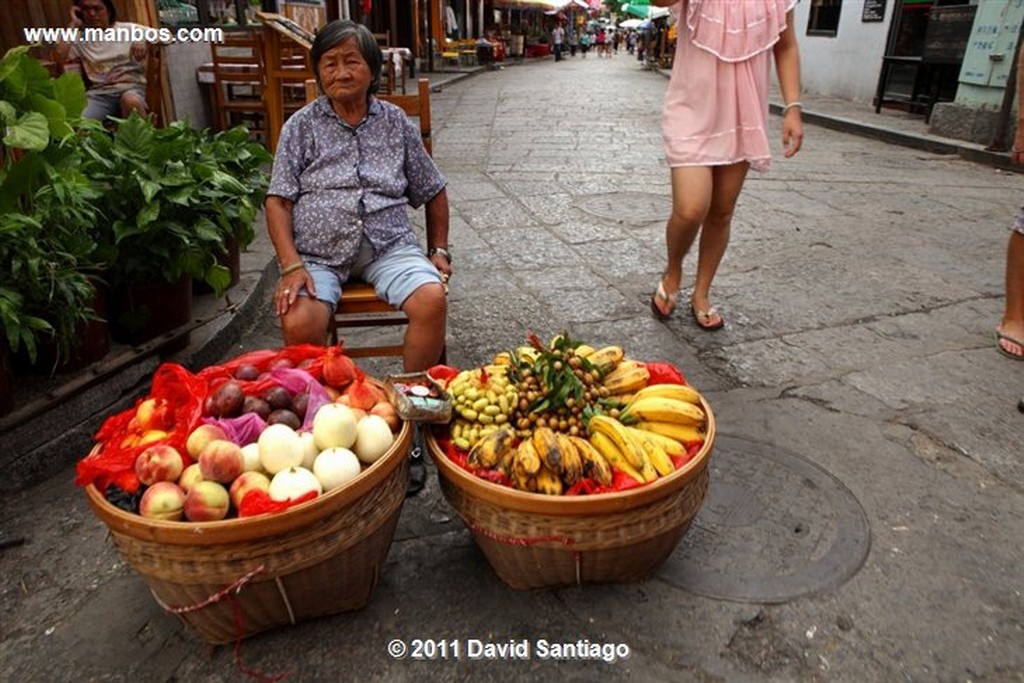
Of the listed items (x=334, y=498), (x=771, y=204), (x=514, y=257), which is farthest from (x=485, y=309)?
(x=771, y=204)

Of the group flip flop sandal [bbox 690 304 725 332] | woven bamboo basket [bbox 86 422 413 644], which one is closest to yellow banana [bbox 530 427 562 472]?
woven bamboo basket [bbox 86 422 413 644]

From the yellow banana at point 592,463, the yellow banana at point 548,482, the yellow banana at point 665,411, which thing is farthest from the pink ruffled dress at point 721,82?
the yellow banana at point 548,482

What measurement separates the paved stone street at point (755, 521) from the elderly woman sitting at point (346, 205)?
2.31 ft

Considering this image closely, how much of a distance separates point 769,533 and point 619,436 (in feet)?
2.38

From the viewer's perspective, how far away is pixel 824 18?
50.6 feet

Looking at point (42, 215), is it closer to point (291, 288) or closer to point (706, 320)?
point (291, 288)

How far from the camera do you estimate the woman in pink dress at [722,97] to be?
3.04 metres

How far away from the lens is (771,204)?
6.23 metres

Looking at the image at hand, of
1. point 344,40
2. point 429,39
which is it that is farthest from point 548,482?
point 429,39

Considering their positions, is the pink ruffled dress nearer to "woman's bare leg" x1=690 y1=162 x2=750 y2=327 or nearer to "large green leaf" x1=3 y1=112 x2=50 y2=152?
"woman's bare leg" x1=690 y1=162 x2=750 y2=327

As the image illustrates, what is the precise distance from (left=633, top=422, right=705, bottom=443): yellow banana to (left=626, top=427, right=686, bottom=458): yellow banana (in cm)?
2

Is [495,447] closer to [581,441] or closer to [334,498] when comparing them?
[581,441]

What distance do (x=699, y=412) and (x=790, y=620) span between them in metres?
0.60

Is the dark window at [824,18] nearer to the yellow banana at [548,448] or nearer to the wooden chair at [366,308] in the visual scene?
the wooden chair at [366,308]
